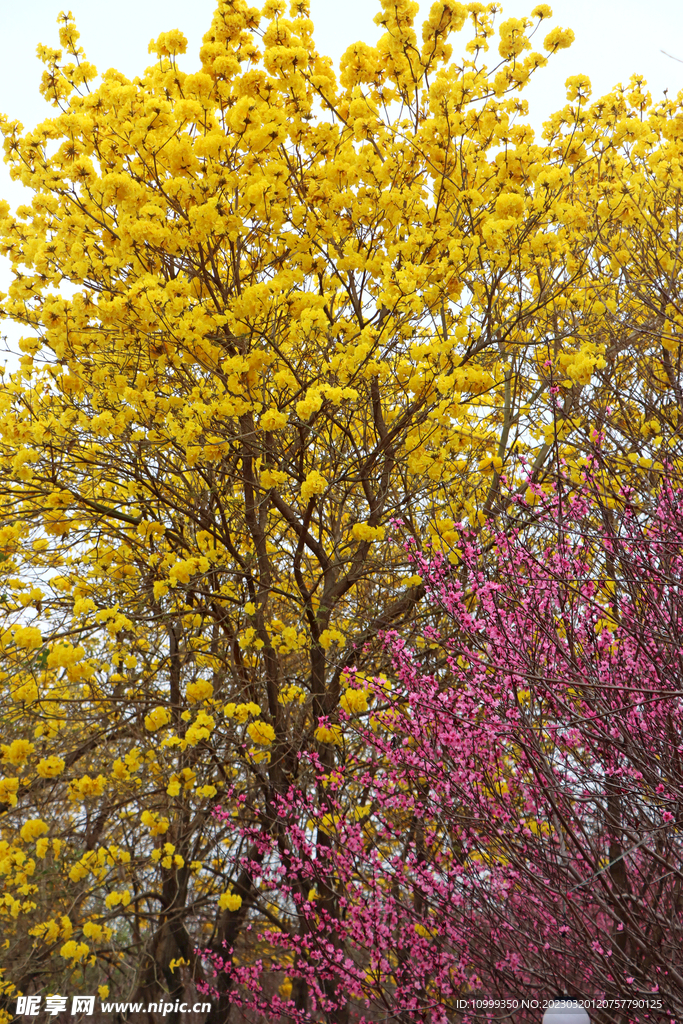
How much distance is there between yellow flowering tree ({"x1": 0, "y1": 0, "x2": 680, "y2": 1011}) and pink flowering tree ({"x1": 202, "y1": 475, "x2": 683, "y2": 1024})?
676 millimetres

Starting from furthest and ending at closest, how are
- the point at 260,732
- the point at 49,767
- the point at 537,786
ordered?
the point at 260,732
the point at 49,767
the point at 537,786

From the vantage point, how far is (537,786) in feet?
11.6

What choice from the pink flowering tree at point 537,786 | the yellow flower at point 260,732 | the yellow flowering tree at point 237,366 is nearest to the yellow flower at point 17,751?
the yellow flowering tree at point 237,366

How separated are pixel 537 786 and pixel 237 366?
266 cm

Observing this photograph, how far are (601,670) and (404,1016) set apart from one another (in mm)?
2379

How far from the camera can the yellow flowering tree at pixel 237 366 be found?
4617mm

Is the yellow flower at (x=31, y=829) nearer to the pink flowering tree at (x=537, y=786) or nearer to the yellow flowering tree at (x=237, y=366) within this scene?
the yellow flowering tree at (x=237, y=366)

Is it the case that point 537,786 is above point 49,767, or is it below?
below

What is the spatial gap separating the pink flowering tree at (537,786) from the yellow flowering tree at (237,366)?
676 mm

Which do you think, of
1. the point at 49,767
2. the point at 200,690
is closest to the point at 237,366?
the point at 200,690

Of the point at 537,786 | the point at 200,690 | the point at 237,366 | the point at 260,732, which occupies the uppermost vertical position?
the point at 237,366

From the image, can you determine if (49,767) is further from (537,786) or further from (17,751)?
(537,786)

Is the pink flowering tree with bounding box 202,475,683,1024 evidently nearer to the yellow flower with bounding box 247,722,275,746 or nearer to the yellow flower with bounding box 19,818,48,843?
the yellow flower with bounding box 247,722,275,746

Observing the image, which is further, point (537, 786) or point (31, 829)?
point (31, 829)
